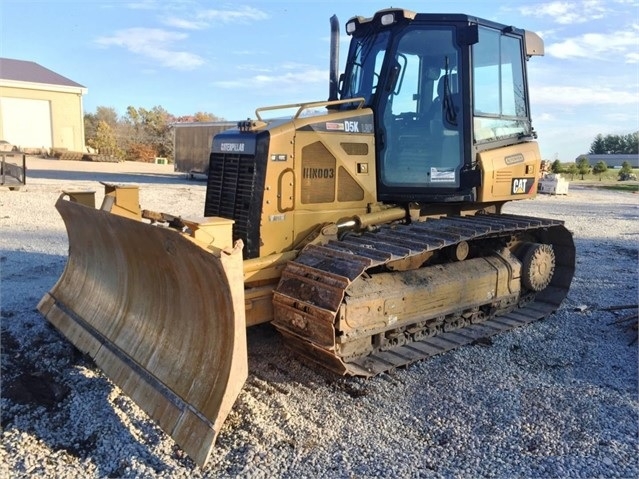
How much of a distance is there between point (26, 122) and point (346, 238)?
118 ft

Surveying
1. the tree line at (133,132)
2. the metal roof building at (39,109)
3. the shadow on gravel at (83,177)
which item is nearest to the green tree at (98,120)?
the tree line at (133,132)

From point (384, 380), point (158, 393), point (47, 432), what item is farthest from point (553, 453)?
point (47, 432)

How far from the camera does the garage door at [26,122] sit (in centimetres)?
3347

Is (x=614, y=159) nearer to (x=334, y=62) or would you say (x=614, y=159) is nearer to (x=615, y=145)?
(x=615, y=145)

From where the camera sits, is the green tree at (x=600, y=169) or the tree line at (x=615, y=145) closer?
the green tree at (x=600, y=169)

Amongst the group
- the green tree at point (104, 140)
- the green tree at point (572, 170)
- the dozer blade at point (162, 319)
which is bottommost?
the dozer blade at point (162, 319)

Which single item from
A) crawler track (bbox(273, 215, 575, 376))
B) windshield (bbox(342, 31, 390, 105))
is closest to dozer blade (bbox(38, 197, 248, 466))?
crawler track (bbox(273, 215, 575, 376))

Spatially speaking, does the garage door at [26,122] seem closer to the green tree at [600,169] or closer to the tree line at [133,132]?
the tree line at [133,132]

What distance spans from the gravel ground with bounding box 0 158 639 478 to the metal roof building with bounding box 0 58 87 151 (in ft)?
108

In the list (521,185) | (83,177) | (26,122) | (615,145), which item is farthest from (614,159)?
(521,185)

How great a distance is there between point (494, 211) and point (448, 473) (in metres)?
4.01

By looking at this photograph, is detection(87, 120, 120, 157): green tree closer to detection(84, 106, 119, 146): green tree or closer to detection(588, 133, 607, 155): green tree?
detection(84, 106, 119, 146): green tree

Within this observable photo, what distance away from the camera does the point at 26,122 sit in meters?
34.5

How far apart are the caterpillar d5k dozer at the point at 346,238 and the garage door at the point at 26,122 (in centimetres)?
3316
